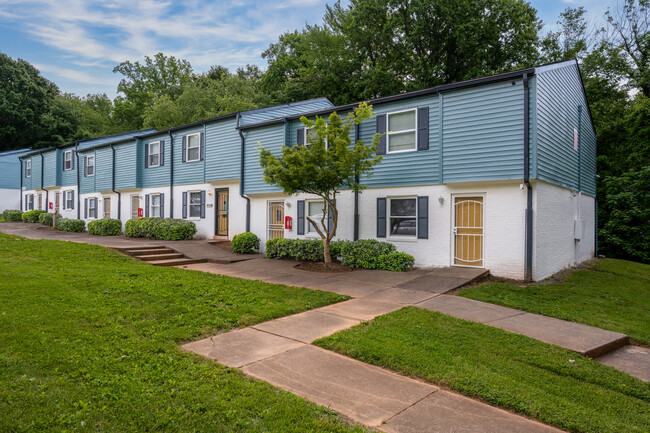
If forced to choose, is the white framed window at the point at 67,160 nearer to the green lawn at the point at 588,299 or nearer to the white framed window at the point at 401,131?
the white framed window at the point at 401,131

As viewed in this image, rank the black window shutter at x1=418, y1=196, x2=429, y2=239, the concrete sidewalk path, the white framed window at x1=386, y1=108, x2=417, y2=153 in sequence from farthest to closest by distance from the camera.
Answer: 1. the white framed window at x1=386, y1=108, x2=417, y2=153
2. the black window shutter at x1=418, y1=196, x2=429, y2=239
3. the concrete sidewalk path

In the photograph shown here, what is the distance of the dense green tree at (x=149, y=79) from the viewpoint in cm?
4191

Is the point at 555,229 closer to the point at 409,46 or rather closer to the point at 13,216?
the point at 409,46

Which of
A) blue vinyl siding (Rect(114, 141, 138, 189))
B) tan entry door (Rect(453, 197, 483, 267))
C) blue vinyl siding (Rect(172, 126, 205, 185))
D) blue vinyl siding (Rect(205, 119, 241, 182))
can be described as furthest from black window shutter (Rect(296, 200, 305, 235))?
blue vinyl siding (Rect(114, 141, 138, 189))

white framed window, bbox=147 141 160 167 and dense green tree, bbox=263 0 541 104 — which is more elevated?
dense green tree, bbox=263 0 541 104

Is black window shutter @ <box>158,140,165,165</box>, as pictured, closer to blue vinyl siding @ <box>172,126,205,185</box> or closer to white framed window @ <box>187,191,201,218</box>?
blue vinyl siding @ <box>172,126,205,185</box>

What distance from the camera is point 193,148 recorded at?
18.1 metres

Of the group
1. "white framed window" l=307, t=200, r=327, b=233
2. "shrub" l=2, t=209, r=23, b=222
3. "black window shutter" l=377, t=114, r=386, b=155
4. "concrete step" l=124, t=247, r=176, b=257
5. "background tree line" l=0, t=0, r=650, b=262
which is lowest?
"concrete step" l=124, t=247, r=176, b=257

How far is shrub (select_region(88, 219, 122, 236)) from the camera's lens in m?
19.0

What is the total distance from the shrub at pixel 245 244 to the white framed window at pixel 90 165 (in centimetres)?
1363

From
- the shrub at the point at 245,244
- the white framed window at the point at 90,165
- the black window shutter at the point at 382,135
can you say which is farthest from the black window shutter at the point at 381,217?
the white framed window at the point at 90,165

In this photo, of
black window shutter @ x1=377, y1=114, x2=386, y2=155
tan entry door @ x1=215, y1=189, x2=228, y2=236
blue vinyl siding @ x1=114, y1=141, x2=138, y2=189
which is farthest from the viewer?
blue vinyl siding @ x1=114, y1=141, x2=138, y2=189

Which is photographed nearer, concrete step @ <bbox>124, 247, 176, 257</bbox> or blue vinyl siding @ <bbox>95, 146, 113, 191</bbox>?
concrete step @ <bbox>124, 247, 176, 257</bbox>

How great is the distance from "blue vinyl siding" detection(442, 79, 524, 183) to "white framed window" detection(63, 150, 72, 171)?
78.1 feet
